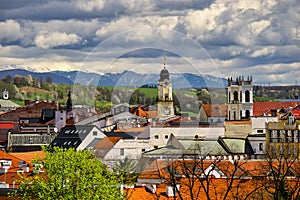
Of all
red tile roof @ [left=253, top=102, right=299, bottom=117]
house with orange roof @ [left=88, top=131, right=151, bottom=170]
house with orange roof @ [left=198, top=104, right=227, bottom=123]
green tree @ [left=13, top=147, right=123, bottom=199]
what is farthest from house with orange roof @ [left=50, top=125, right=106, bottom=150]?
green tree @ [left=13, top=147, right=123, bottom=199]

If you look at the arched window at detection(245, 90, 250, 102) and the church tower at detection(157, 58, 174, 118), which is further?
the arched window at detection(245, 90, 250, 102)

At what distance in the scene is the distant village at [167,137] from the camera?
52.4 meters

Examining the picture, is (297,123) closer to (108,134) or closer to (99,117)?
(108,134)

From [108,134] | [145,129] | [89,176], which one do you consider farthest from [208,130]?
[89,176]

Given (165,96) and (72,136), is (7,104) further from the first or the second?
(72,136)

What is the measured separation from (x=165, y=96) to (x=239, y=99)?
36.7 feet

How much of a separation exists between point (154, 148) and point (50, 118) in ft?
141

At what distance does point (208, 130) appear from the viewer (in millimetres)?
A: 88375

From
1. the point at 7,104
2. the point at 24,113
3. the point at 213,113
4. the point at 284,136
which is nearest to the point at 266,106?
the point at 213,113

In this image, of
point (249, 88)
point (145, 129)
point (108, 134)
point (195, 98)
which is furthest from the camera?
point (249, 88)

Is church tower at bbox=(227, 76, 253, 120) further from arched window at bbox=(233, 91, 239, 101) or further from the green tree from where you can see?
the green tree

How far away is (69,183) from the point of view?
1419 inches

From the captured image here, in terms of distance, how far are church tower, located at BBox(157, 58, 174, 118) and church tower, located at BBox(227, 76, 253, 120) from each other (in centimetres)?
786

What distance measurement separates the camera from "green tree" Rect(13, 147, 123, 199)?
3544 centimetres
